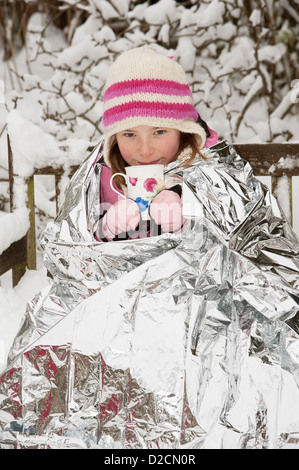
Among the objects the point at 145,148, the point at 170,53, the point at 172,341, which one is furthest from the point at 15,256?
the point at 170,53

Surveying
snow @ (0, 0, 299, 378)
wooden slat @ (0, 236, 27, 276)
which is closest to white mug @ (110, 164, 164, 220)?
wooden slat @ (0, 236, 27, 276)

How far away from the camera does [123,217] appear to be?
140cm

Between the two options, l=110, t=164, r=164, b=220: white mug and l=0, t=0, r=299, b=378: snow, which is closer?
l=110, t=164, r=164, b=220: white mug

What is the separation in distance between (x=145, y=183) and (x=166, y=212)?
0.09 m

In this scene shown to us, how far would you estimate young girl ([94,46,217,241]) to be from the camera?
1.48 m

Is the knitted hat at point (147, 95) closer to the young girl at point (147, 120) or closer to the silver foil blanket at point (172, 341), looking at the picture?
the young girl at point (147, 120)

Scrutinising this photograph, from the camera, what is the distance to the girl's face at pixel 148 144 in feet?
5.04

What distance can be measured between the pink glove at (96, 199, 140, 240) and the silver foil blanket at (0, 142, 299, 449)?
7 cm

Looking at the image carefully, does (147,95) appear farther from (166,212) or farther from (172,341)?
(172,341)

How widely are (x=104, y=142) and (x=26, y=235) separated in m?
0.56

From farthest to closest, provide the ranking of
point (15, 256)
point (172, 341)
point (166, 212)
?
point (15, 256)
point (166, 212)
point (172, 341)

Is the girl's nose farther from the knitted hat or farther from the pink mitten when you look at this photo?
the pink mitten

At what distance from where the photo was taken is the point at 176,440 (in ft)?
3.69
